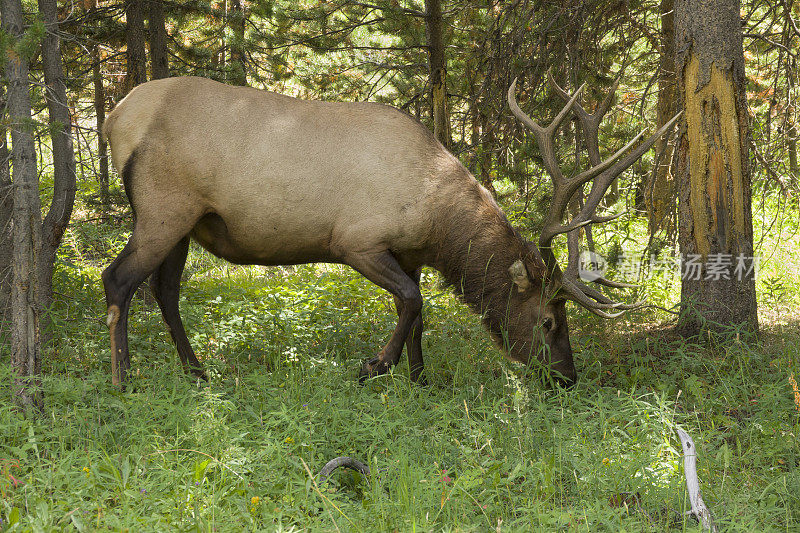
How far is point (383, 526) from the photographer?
2.80m

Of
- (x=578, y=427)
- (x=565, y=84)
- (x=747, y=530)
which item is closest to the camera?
(x=747, y=530)

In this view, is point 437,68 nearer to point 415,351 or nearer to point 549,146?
point 549,146

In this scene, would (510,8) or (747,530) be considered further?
(510,8)

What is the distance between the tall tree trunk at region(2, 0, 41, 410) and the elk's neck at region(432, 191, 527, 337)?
8.90 ft

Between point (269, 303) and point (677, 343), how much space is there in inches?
143

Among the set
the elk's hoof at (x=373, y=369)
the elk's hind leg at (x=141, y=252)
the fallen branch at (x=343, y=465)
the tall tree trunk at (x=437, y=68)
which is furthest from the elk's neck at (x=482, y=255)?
the tall tree trunk at (x=437, y=68)

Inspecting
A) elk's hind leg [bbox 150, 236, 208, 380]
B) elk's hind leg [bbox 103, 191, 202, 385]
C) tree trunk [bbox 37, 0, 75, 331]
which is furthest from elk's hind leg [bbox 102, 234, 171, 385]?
tree trunk [bbox 37, 0, 75, 331]

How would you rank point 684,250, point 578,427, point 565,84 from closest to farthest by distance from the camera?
point 578,427 < point 684,250 < point 565,84

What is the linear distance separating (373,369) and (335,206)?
1.20 meters

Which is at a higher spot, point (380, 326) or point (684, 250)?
point (684, 250)

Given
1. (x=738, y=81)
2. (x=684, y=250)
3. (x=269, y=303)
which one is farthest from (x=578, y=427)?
(x=269, y=303)

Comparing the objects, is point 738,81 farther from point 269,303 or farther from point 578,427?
point 269,303

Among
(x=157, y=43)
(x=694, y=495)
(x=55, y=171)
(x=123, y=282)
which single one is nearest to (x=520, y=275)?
(x=694, y=495)

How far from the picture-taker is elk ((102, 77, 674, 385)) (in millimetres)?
5074
